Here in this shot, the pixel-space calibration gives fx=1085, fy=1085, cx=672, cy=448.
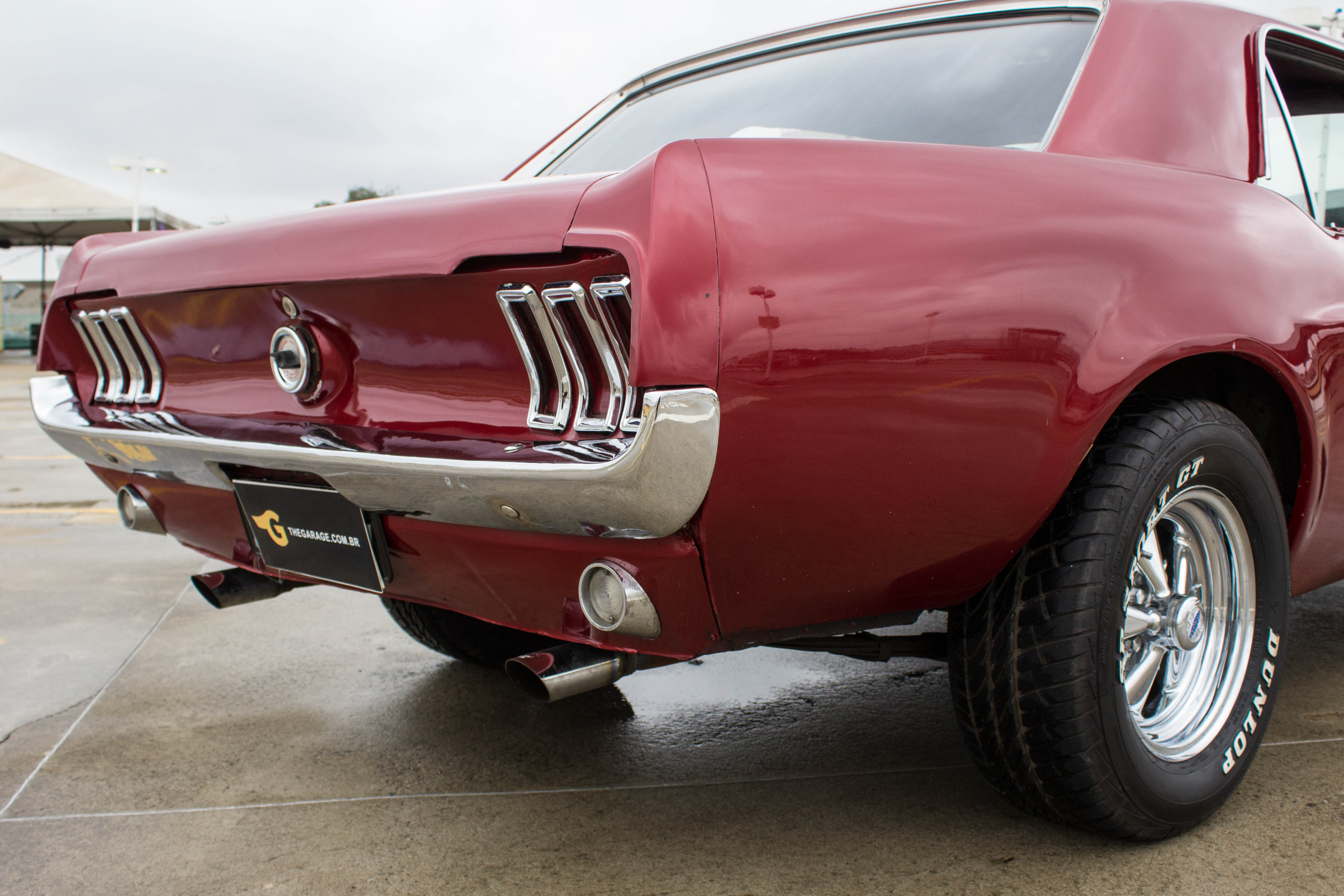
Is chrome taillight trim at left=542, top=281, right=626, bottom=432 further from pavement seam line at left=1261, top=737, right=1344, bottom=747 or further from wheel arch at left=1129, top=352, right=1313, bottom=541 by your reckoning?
pavement seam line at left=1261, top=737, right=1344, bottom=747

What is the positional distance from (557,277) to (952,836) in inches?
48.6

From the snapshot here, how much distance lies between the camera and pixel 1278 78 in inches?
96.1

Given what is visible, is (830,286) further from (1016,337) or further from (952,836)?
(952,836)

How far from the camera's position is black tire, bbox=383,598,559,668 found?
2820 mm

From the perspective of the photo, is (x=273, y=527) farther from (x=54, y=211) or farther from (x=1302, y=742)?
(x=54, y=211)

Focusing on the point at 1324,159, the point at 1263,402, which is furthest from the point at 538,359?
the point at 1324,159

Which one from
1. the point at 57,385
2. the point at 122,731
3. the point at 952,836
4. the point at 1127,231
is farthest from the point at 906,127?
the point at 122,731

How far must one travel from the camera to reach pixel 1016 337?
156cm

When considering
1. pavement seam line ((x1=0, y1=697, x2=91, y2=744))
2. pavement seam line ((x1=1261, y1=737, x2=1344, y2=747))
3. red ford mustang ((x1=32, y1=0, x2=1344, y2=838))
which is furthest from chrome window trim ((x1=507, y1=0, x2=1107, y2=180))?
pavement seam line ((x1=0, y1=697, x2=91, y2=744))

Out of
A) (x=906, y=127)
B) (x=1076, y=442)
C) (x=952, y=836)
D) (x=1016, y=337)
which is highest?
(x=906, y=127)

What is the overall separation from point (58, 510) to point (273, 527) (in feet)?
13.7

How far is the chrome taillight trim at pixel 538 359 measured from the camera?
156 centimetres

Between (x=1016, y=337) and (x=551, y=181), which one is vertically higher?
(x=551, y=181)

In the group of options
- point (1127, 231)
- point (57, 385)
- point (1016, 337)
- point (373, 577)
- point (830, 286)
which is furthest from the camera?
point (57, 385)
